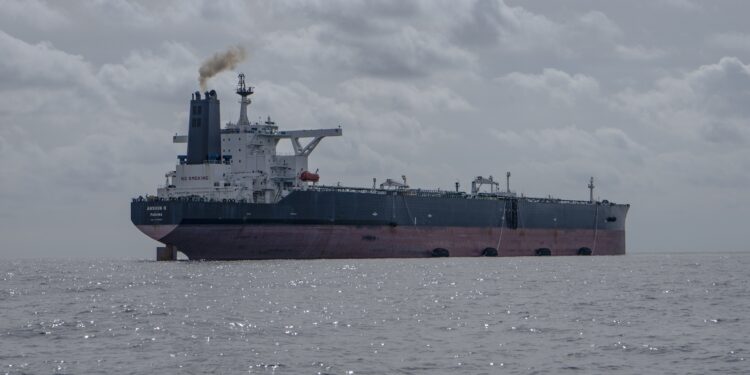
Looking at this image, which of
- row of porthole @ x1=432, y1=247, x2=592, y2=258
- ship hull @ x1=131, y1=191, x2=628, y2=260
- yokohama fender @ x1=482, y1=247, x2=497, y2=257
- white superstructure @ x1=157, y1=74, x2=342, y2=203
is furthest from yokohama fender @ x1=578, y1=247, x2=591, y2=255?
white superstructure @ x1=157, y1=74, x2=342, y2=203

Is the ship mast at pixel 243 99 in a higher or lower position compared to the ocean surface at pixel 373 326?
higher

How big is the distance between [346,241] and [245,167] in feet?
34.5

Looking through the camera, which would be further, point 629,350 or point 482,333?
point 482,333

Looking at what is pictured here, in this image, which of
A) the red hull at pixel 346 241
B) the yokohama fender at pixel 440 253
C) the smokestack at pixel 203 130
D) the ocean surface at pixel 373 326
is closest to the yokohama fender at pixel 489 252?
the red hull at pixel 346 241

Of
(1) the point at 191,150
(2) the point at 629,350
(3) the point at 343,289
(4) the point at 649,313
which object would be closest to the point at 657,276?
(3) the point at 343,289

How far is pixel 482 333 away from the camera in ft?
111

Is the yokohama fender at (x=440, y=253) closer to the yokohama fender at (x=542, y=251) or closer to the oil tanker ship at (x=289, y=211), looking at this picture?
the oil tanker ship at (x=289, y=211)

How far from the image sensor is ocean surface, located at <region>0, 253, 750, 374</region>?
1098 inches

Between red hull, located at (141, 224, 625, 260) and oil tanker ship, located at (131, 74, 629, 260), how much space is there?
9 cm

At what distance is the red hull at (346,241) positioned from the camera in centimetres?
7753

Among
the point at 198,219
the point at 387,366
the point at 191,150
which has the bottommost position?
the point at 387,366

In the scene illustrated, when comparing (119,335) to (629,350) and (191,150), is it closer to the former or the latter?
(629,350)

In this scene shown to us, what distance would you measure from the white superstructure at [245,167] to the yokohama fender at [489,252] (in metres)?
19.5

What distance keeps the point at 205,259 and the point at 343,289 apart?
92.0 ft
